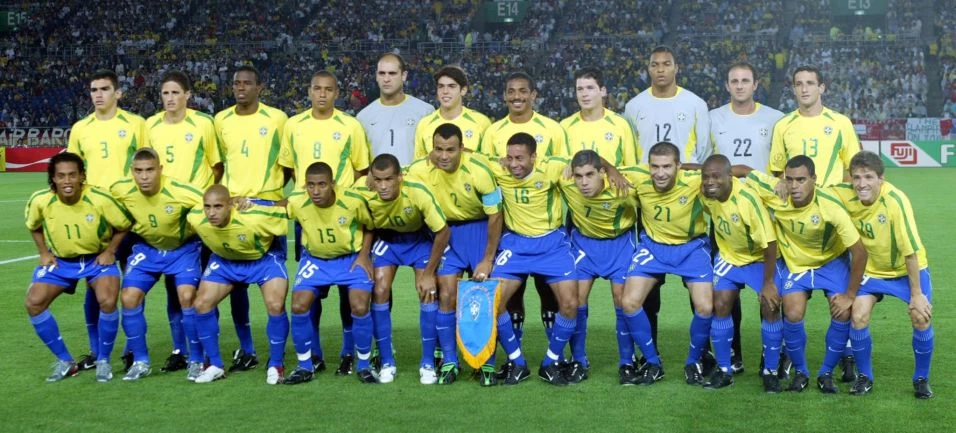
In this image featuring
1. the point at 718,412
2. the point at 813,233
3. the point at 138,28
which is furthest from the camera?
the point at 138,28

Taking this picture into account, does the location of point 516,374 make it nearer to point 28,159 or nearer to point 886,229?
point 886,229

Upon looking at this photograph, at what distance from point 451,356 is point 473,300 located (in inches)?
17.3

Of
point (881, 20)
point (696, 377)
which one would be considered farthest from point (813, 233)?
point (881, 20)

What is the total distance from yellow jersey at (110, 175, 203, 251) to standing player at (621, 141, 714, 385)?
3.02 meters

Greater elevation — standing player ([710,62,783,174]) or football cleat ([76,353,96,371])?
standing player ([710,62,783,174])

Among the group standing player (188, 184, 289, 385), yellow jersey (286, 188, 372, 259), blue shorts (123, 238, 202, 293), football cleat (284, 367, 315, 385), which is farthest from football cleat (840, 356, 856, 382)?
blue shorts (123, 238, 202, 293)

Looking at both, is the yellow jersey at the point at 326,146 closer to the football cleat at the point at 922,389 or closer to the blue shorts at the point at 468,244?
the blue shorts at the point at 468,244

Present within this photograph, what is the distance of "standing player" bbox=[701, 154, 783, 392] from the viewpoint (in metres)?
6.90

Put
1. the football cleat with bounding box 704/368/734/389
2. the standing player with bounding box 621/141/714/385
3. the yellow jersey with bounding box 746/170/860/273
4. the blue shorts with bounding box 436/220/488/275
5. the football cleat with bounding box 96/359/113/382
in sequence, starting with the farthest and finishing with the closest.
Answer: the blue shorts with bounding box 436/220/488/275, the football cleat with bounding box 96/359/113/382, the standing player with bounding box 621/141/714/385, the football cleat with bounding box 704/368/734/389, the yellow jersey with bounding box 746/170/860/273

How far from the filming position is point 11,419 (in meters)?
6.53

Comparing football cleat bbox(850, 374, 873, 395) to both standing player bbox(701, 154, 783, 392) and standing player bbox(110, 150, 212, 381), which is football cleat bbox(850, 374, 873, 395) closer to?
standing player bbox(701, 154, 783, 392)

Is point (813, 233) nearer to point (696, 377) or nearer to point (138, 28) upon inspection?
point (696, 377)

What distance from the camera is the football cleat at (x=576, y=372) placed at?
7.29 metres

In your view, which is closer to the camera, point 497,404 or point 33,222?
point 497,404
